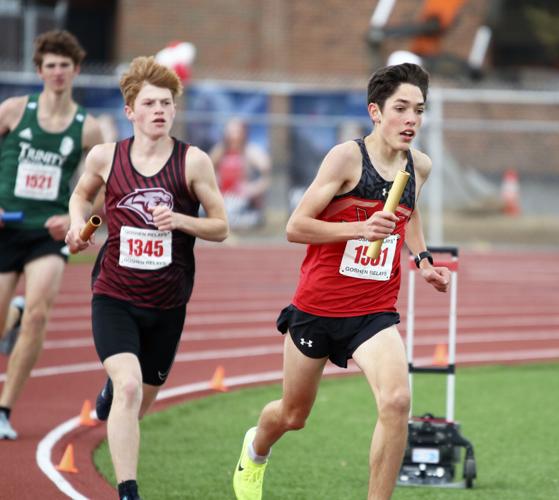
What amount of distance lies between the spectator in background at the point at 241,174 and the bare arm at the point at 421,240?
49.2ft

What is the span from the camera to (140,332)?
6.19 m

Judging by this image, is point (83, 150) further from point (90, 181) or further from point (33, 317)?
point (90, 181)

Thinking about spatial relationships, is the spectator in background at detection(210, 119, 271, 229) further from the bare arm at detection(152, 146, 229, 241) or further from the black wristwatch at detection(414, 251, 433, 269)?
the black wristwatch at detection(414, 251, 433, 269)

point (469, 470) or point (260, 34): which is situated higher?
point (260, 34)

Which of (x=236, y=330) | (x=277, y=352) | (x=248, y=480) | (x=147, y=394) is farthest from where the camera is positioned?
(x=236, y=330)

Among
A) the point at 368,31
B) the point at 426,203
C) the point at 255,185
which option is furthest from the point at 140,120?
the point at 368,31

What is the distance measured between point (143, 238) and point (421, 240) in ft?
4.34

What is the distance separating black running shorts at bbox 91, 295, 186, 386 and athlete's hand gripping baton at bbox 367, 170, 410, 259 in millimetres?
1220

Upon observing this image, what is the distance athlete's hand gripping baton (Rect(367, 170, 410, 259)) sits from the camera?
5.29 meters

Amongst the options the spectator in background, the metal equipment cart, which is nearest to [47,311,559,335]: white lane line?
the metal equipment cart

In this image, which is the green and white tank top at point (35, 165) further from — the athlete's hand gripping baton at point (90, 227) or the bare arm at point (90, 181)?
the athlete's hand gripping baton at point (90, 227)

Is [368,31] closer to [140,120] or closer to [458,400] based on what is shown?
[458,400]

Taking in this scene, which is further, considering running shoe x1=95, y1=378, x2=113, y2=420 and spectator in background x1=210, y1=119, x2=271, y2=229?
spectator in background x1=210, y1=119, x2=271, y2=229

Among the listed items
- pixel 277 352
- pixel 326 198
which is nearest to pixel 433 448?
pixel 326 198
